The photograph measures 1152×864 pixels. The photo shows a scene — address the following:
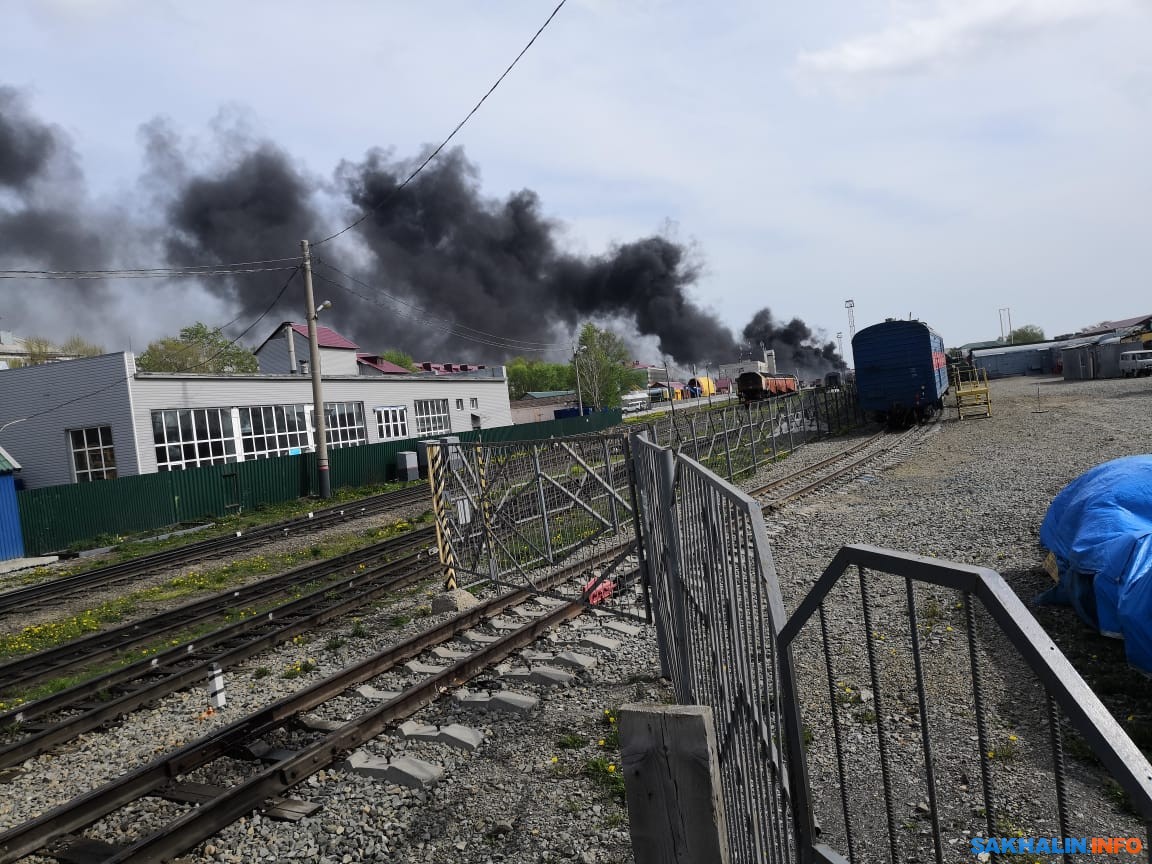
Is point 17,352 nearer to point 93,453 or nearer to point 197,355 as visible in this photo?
point 197,355

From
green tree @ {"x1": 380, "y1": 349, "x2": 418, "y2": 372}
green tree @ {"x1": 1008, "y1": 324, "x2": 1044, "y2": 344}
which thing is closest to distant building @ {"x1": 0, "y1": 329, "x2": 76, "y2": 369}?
green tree @ {"x1": 380, "y1": 349, "x2": 418, "y2": 372}

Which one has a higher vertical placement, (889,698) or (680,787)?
(680,787)

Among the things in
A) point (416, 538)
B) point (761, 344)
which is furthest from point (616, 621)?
point (761, 344)

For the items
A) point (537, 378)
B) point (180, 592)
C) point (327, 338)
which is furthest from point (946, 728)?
point (537, 378)

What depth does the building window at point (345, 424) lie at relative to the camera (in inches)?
1308

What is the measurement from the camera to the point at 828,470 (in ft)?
63.0

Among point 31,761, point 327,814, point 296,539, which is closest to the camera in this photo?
point 327,814

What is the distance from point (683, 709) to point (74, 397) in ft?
99.0

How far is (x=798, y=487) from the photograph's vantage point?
656 inches

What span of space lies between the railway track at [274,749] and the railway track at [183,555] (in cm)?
1044

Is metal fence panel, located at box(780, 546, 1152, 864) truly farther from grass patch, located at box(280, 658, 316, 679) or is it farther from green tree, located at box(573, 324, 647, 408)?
green tree, located at box(573, 324, 647, 408)

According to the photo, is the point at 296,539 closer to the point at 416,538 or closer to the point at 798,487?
the point at 416,538

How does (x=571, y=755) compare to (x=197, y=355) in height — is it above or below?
below

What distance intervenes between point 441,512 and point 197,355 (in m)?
65.9
